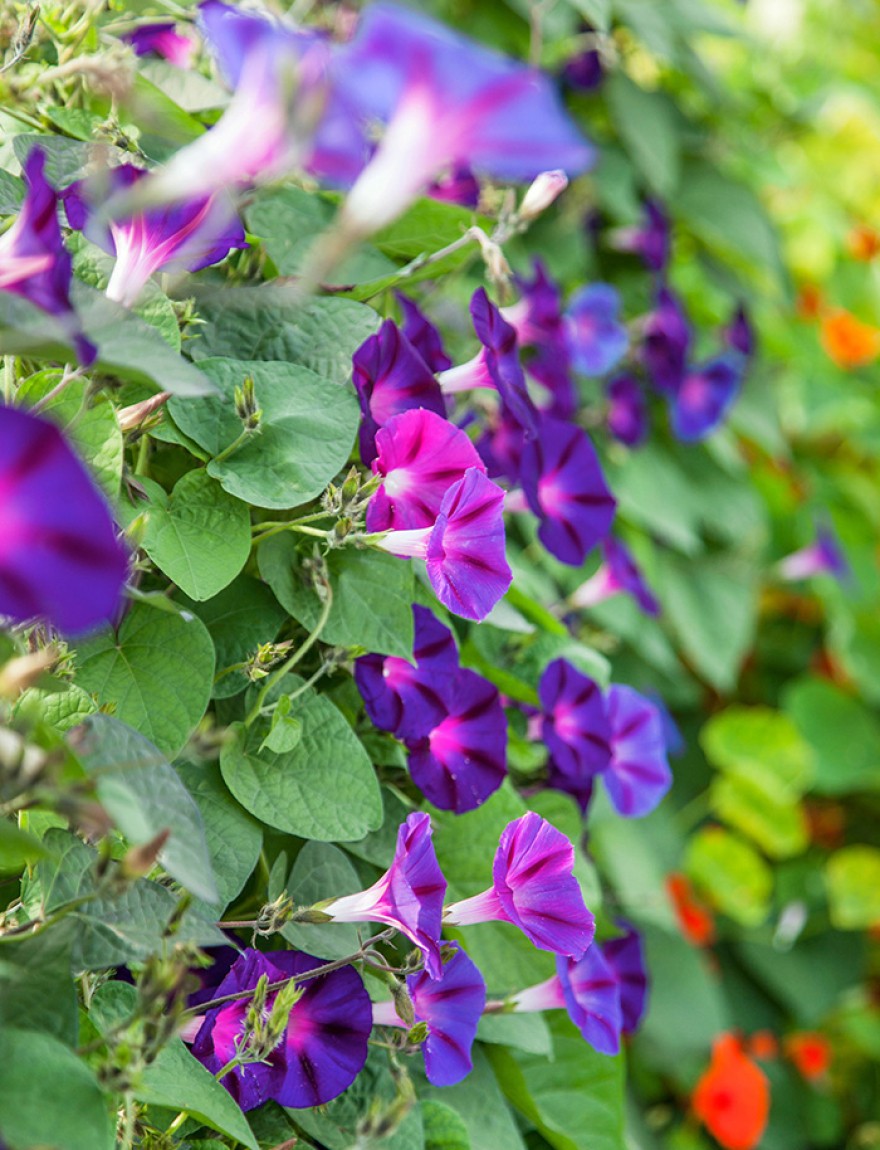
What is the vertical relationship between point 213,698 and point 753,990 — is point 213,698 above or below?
above

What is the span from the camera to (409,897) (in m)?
0.52

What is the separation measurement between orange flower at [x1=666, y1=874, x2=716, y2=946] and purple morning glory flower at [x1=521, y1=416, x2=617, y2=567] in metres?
0.98

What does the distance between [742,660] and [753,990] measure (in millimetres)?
549

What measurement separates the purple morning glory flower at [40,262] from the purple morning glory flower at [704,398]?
3.66 feet

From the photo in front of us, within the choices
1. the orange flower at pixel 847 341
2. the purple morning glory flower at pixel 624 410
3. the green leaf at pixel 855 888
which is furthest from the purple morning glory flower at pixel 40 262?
the orange flower at pixel 847 341

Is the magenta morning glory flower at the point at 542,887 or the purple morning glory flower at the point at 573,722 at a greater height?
the magenta morning glory flower at the point at 542,887

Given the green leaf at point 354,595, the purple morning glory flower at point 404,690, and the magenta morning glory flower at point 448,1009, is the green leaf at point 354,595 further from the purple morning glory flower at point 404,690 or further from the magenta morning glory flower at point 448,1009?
the magenta morning glory flower at point 448,1009

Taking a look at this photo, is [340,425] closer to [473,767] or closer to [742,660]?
[473,767]

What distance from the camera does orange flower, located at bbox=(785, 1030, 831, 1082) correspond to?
1.73 m

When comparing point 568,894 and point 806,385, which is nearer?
point 568,894

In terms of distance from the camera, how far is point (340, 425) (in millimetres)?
585

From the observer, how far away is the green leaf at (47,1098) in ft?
1.26

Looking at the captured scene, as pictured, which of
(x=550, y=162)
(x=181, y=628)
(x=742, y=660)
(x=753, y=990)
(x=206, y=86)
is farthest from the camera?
(x=742, y=660)

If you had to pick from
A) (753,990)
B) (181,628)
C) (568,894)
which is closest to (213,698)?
(181,628)
